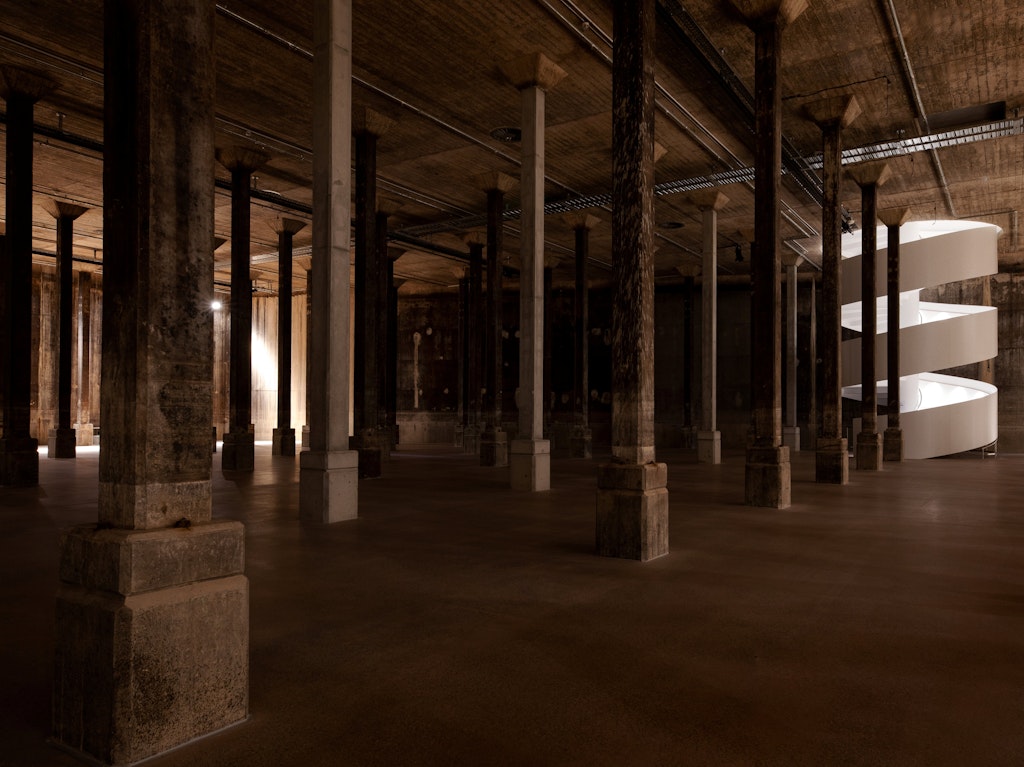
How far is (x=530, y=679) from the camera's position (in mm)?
4199

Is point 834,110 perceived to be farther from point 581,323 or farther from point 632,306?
point 581,323

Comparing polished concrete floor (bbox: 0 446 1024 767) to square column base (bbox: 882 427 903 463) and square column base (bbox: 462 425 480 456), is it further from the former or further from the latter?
square column base (bbox: 462 425 480 456)

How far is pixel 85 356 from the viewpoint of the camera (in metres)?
31.2

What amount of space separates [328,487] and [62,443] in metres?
16.6

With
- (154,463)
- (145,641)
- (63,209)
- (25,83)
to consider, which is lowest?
(145,641)

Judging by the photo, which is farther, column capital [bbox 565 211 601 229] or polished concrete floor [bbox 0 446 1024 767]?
column capital [bbox 565 211 601 229]

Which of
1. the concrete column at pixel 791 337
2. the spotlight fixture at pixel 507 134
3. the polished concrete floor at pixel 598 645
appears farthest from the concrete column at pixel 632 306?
the concrete column at pixel 791 337

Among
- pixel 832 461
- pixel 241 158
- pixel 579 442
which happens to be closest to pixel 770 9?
pixel 832 461

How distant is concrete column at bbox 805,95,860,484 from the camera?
15680 millimetres

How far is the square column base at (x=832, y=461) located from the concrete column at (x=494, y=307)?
27.0 ft

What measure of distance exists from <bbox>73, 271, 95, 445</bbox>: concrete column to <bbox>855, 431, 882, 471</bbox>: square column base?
29161 mm

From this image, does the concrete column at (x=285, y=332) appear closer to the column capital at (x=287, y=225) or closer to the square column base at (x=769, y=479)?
the column capital at (x=287, y=225)

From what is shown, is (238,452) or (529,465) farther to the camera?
(238,452)

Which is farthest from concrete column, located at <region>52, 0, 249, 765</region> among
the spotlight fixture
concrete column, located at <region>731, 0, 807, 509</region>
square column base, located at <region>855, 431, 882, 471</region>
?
square column base, located at <region>855, 431, 882, 471</region>
